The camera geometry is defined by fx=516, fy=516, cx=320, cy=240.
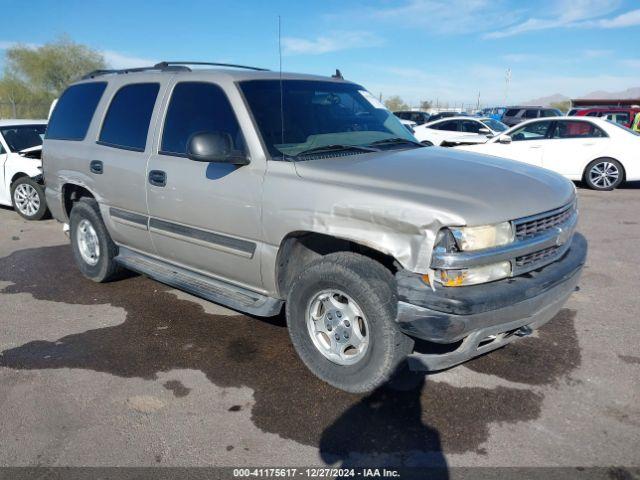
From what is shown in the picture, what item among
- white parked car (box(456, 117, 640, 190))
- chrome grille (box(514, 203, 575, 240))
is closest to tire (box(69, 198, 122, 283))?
chrome grille (box(514, 203, 575, 240))

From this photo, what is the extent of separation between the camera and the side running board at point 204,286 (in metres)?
3.63

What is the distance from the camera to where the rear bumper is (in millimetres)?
2697

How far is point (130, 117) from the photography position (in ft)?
14.7

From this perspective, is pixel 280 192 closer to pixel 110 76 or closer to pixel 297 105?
pixel 297 105

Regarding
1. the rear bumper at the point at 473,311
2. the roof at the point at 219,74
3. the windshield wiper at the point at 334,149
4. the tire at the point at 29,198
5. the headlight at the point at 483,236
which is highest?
the roof at the point at 219,74

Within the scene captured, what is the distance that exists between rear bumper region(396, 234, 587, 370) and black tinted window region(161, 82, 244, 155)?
1655 mm

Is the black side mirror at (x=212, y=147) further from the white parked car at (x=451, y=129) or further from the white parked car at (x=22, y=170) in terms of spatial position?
the white parked car at (x=451, y=129)

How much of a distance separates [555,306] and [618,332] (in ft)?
4.31

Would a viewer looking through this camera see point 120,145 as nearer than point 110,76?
Yes

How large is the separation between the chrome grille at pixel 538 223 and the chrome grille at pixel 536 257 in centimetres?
12

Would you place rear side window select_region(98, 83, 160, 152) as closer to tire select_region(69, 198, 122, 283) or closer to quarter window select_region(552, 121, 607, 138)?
tire select_region(69, 198, 122, 283)

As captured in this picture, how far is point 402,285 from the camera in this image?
2.79m

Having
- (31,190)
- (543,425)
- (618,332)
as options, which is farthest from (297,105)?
(31,190)

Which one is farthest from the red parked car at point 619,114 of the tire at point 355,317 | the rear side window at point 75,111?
the tire at point 355,317
